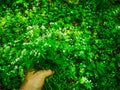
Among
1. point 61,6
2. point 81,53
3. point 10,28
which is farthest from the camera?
point 61,6

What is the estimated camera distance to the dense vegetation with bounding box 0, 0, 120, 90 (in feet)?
17.8

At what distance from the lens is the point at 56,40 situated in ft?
19.7

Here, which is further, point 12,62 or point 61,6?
point 61,6

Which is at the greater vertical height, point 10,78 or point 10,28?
point 10,28

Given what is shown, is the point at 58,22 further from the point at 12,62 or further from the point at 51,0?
the point at 12,62

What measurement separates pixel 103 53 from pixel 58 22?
4.81ft

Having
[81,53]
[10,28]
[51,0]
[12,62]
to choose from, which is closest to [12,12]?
[10,28]

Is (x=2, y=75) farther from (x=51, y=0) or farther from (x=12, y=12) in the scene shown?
(x=51, y=0)

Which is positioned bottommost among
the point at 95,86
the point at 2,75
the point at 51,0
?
the point at 95,86

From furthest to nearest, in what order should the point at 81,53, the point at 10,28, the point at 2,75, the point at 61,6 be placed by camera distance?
the point at 61,6 → the point at 10,28 → the point at 81,53 → the point at 2,75

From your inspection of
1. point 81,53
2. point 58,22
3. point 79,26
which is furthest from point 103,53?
point 58,22

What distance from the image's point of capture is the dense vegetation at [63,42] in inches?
213

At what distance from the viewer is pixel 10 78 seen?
17.6ft

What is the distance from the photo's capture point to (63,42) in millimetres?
5953
